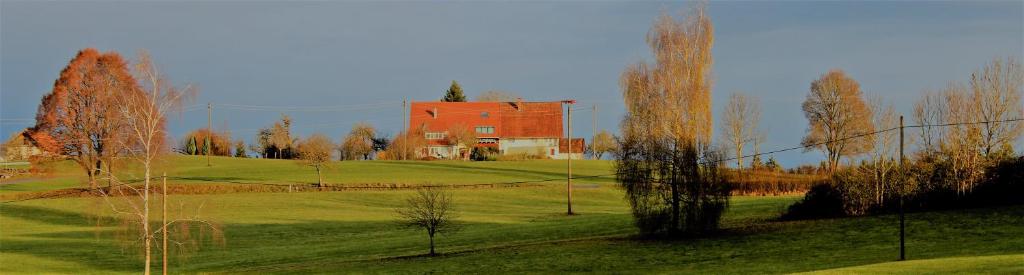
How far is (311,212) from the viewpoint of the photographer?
6259 centimetres

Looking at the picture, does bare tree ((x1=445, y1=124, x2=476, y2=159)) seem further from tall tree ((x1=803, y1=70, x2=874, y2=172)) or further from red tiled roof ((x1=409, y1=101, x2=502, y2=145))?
tall tree ((x1=803, y1=70, x2=874, y2=172))

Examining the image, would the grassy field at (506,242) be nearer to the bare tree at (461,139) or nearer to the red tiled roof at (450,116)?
the bare tree at (461,139)

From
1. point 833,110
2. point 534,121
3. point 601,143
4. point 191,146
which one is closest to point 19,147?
point 191,146

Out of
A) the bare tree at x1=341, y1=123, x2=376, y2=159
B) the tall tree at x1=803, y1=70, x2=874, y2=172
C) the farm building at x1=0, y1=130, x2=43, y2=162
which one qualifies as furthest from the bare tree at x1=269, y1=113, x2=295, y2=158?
the tall tree at x1=803, y1=70, x2=874, y2=172

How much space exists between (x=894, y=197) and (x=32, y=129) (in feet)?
217

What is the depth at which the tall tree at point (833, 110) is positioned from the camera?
3108 inches

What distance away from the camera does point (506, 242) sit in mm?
44219

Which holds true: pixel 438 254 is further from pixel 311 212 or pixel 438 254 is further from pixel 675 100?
pixel 311 212

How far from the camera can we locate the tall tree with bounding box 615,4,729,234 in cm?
4259

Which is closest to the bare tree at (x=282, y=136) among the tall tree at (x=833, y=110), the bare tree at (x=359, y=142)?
the bare tree at (x=359, y=142)

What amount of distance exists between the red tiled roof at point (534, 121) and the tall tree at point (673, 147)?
268ft

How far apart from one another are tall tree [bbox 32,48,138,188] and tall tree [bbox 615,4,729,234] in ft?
144

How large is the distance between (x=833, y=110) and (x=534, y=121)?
51.5 meters

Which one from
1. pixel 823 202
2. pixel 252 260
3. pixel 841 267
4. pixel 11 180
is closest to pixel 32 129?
pixel 11 180
